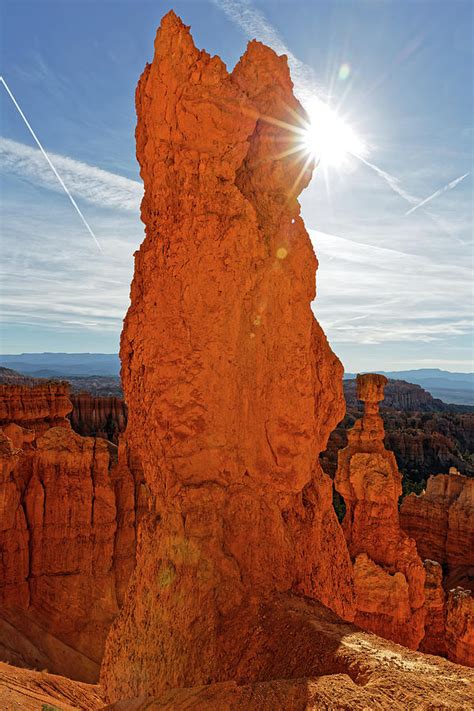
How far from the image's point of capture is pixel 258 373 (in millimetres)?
5496

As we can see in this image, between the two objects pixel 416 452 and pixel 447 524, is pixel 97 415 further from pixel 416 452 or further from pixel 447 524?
pixel 447 524

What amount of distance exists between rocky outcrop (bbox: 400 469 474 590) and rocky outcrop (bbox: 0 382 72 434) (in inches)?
754

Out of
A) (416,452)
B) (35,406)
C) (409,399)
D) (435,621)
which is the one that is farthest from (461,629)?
(409,399)

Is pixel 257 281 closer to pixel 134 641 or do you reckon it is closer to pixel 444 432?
pixel 134 641

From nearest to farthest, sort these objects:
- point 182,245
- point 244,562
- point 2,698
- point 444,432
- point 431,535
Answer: point 244,562 < point 182,245 < point 2,698 < point 431,535 < point 444,432

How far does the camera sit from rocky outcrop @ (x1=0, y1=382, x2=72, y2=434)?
86.4 feet

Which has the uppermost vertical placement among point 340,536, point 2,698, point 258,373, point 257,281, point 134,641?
point 257,281

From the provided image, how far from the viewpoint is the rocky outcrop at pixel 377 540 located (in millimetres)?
12617

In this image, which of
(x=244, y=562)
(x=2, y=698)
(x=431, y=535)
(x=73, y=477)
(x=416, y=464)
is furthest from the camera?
(x=416, y=464)

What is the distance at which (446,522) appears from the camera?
2539 cm

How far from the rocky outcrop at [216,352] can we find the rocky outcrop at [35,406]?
22481mm

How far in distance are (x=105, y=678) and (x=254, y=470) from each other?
272 centimetres

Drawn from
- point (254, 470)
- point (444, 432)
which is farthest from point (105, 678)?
point (444, 432)

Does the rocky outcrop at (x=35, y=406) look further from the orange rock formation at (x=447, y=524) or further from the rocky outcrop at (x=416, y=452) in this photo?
the rocky outcrop at (x=416, y=452)
